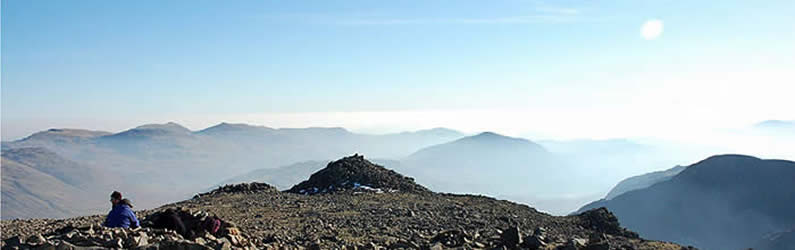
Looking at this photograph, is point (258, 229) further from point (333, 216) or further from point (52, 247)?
point (52, 247)

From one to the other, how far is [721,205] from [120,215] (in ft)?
630

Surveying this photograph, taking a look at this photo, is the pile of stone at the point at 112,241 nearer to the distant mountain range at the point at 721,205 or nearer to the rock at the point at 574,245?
the rock at the point at 574,245

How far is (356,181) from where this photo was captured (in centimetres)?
4150

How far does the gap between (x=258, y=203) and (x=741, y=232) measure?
163559 millimetres

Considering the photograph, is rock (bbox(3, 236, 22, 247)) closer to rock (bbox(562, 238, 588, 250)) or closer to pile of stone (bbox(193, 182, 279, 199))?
rock (bbox(562, 238, 588, 250))

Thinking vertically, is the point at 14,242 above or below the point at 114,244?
below

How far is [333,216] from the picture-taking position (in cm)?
2722

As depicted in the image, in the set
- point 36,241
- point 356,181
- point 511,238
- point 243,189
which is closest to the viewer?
point 36,241

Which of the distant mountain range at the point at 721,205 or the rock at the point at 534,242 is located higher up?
the rock at the point at 534,242

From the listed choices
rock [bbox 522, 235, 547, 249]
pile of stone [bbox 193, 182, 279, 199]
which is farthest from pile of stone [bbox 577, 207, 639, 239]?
pile of stone [bbox 193, 182, 279, 199]

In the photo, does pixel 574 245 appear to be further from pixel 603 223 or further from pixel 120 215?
pixel 603 223

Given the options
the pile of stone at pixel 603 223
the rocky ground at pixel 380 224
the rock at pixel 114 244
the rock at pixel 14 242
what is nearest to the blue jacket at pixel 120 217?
the rocky ground at pixel 380 224

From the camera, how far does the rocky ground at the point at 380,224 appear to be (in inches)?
675

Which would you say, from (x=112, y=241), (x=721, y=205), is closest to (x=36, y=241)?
(x=112, y=241)
